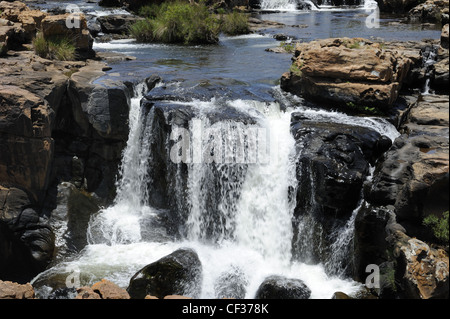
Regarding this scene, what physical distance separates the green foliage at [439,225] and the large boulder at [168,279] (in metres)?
4.05

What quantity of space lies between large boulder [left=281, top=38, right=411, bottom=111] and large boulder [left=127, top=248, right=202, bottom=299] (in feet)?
16.8

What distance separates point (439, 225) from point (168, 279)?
4492mm

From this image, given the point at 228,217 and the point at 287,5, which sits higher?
the point at 287,5

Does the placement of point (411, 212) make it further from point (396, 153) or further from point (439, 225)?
point (396, 153)

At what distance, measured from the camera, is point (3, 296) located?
724 centimetres

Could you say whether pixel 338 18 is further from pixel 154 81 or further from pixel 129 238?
pixel 129 238

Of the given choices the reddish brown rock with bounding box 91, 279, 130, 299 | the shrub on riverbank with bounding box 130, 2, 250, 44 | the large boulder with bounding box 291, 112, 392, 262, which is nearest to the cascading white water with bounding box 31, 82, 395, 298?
the large boulder with bounding box 291, 112, 392, 262

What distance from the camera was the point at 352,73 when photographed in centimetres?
1071

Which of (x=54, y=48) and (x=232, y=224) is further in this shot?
(x=54, y=48)

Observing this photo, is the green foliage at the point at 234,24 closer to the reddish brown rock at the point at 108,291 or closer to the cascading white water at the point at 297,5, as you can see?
the cascading white water at the point at 297,5

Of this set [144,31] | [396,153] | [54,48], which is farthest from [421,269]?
[144,31]

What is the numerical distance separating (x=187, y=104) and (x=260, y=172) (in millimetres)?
2443

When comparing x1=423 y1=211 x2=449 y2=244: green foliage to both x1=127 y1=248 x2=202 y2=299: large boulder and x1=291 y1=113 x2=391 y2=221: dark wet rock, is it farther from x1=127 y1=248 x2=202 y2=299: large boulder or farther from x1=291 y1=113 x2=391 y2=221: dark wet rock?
x1=127 y1=248 x2=202 y2=299: large boulder

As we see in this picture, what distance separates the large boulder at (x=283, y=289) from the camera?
7930 mm
